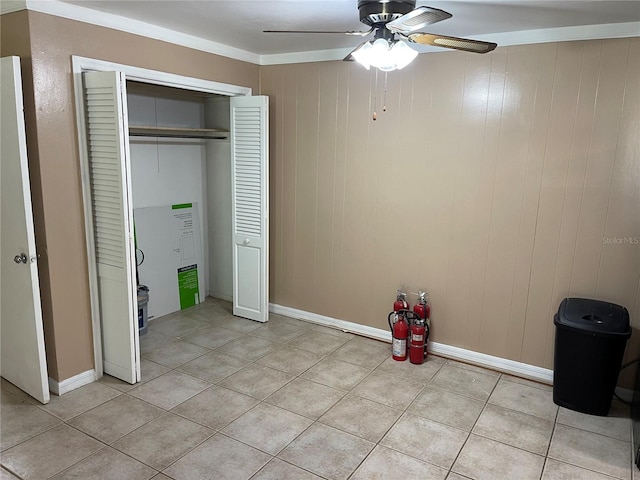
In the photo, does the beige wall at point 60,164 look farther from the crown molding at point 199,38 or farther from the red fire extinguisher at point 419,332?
the red fire extinguisher at point 419,332

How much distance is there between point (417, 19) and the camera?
6.57ft

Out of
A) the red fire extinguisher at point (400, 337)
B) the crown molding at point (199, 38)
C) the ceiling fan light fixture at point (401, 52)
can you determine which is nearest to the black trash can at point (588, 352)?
the red fire extinguisher at point (400, 337)

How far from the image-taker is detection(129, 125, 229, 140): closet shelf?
373 cm

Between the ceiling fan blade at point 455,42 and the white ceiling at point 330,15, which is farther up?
the white ceiling at point 330,15

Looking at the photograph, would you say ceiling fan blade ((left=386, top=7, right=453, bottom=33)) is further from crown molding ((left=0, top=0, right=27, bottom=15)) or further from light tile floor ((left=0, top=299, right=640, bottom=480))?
light tile floor ((left=0, top=299, right=640, bottom=480))

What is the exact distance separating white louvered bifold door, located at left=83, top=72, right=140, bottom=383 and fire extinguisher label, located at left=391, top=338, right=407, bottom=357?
1875mm

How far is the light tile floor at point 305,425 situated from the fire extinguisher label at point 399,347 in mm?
98

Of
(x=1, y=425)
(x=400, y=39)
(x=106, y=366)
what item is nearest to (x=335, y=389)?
(x=106, y=366)

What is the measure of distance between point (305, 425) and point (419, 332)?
3.89ft

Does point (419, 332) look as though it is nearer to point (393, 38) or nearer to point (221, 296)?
point (393, 38)

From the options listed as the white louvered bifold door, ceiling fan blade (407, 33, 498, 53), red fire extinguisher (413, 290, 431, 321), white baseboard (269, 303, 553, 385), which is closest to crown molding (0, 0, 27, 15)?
the white louvered bifold door

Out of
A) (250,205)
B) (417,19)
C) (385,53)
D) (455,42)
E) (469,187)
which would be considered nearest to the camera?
(417,19)

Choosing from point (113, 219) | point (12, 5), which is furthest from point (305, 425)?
point (12, 5)

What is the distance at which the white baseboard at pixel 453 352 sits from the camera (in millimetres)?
3369
